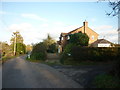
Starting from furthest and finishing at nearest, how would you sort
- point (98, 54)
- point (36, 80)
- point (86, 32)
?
point (86, 32)
point (98, 54)
point (36, 80)

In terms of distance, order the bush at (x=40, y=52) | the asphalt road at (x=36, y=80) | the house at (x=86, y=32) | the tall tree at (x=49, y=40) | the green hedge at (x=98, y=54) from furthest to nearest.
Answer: the tall tree at (x=49, y=40)
the house at (x=86, y=32)
the bush at (x=40, y=52)
the green hedge at (x=98, y=54)
the asphalt road at (x=36, y=80)

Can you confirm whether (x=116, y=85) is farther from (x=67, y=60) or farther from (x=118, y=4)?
(x=67, y=60)

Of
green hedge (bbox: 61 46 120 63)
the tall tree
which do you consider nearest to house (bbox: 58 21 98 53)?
the tall tree

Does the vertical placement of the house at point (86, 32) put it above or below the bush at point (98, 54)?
above

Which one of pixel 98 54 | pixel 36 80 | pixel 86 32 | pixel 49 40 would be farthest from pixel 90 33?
pixel 36 80

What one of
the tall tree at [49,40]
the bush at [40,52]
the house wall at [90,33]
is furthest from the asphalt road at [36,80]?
the tall tree at [49,40]

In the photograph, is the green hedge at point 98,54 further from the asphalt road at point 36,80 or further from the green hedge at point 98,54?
the asphalt road at point 36,80

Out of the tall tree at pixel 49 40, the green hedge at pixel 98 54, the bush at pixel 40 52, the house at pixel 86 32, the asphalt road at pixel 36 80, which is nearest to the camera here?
the asphalt road at pixel 36 80

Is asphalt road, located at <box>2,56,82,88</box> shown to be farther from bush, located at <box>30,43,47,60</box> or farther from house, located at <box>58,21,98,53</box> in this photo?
house, located at <box>58,21,98,53</box>

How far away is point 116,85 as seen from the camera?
7.20 meters

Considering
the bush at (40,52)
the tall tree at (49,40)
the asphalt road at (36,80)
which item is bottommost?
the asphalt road at (36,80)

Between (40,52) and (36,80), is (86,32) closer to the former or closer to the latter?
(40,52)

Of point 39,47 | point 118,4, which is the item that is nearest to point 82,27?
point 39,47

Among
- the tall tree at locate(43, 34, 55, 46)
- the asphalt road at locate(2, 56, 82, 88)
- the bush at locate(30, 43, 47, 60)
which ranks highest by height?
the tall tree at locate(43, 34, 55, 46)
